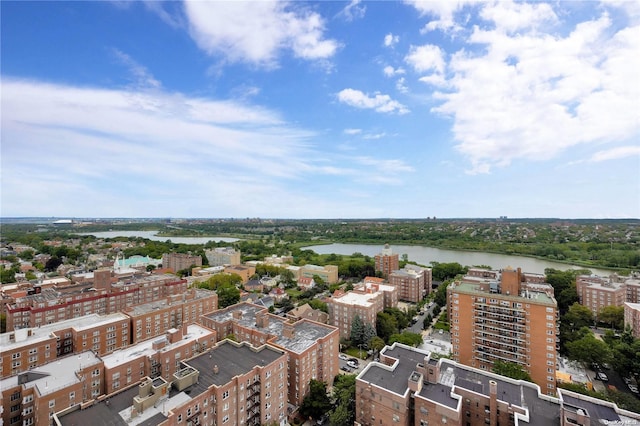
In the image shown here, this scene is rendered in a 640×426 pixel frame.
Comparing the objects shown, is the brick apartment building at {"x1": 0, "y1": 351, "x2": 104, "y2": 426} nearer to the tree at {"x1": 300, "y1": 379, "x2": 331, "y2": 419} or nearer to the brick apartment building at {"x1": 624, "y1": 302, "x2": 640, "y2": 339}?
the tree at {"x1": 300, "y1": 379, "x2": 331, "y2": 419}

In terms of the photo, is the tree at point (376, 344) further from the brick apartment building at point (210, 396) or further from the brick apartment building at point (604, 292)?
the brick apartment building at point (604, 292)

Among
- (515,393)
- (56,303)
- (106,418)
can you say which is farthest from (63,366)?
(515,393)

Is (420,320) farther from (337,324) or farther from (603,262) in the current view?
(603,262)

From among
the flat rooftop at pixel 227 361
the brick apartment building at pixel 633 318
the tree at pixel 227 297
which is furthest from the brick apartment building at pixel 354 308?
the brick apartment building at pixel 633 318

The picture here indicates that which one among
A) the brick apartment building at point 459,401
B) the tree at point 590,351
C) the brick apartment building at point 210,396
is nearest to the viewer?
the brick apartment building at point 210,396

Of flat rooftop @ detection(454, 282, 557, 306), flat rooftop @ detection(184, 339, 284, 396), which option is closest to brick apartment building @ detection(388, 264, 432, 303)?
flat rooftop @ detection(454, 282, 557, 306)

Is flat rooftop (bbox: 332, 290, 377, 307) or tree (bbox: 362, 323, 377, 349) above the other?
flat rooftop (bbox: 332, 290, 377, 307)

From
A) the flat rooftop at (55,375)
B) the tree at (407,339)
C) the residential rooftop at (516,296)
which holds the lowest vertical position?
the tree at (407,339)
